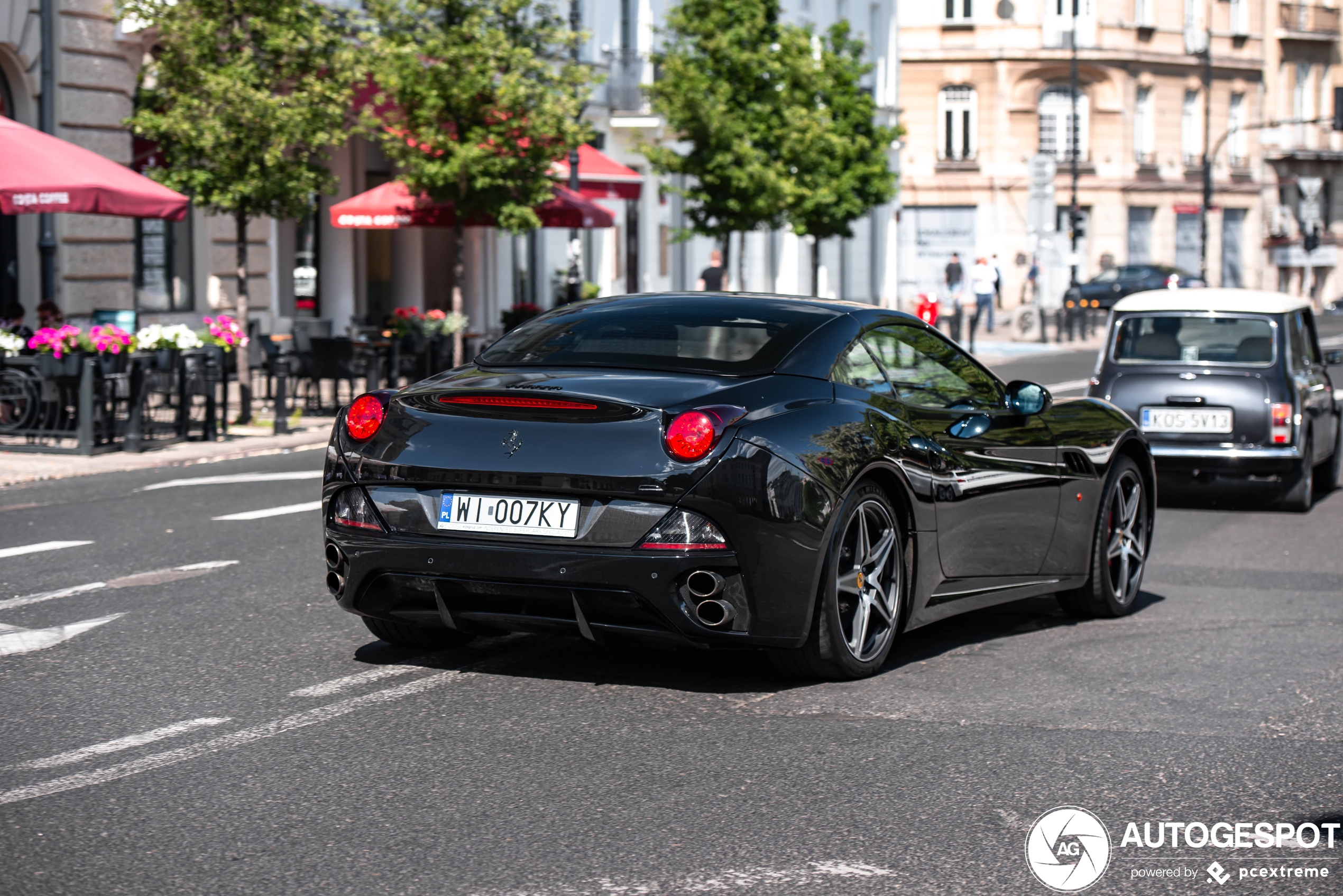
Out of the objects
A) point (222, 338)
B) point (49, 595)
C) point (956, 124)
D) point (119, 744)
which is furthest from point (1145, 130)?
point (119, 744)

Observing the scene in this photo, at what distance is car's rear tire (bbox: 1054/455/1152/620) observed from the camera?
7.98 m

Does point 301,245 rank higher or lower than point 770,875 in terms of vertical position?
higher

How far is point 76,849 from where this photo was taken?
4.31 meters

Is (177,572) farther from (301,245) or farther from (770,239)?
(770,239)

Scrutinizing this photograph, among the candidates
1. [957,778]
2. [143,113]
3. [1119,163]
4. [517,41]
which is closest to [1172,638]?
[957,778]

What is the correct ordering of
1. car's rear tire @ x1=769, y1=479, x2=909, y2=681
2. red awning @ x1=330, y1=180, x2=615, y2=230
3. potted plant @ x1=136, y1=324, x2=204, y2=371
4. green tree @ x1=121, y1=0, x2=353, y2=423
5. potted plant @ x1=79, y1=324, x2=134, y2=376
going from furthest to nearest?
red awning @ x1=330, y1=180, x2=615, y2=230 < green tree @ x1=121, y1=0, x2=353, y2=423 < potted plant @ x1=136, y1=324, x2=204, y2=371 < potted plant @ x1=79, y1=324, x2=134, y2=376 < car's rear tire @ x1=769, y1=479, x2=909, y2=681

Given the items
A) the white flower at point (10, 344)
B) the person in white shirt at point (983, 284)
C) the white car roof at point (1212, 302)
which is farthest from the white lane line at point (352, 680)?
the person in white shirt at point (983, 284)

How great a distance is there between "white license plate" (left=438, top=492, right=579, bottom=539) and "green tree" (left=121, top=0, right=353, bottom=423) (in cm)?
1332

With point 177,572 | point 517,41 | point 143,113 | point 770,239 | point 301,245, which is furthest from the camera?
point 770,239

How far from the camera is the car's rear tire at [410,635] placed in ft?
22.0

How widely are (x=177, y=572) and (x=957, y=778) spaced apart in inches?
195

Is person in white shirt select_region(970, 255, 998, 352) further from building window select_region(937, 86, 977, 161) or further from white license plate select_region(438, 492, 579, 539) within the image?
white license plate select_region(438, 492, 579, 539)

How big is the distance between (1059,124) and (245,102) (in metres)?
52.4

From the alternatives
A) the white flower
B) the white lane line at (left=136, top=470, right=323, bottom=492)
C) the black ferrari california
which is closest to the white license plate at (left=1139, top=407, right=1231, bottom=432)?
the black ferrari california
